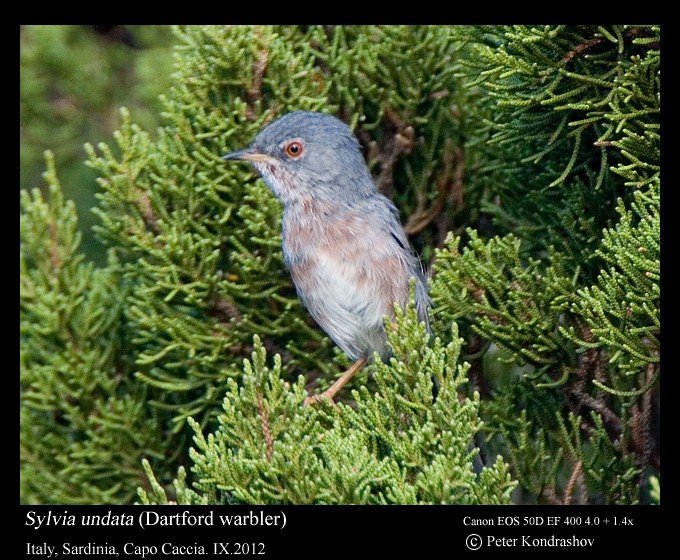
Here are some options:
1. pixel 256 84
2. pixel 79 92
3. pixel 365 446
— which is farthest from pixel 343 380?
pixel 79 92

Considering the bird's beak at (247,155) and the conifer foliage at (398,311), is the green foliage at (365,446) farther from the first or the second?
the bird's beak at (247,155)

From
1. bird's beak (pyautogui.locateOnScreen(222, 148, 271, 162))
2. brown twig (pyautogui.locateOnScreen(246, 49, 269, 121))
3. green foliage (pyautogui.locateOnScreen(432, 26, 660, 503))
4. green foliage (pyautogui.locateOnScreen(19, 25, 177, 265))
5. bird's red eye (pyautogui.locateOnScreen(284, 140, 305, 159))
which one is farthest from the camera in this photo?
green foliage (pyautogui.locateOnScreen(19, 25, 177, 265))

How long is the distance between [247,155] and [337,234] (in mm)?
703

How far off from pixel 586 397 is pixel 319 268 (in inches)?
62.8

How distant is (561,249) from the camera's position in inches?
176

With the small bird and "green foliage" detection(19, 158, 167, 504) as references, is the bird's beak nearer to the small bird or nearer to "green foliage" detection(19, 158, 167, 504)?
the small bird

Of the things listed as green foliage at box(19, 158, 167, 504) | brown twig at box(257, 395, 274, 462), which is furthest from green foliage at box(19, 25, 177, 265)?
brown twig at box(257, 395, 274, 462)

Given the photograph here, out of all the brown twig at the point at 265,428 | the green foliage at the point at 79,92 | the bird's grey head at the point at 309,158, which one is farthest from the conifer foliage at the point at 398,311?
the green foliage at the point at 79,92

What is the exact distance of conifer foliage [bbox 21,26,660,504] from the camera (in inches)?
144

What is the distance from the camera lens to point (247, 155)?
469cm

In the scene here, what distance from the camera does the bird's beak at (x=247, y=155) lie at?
15.2 ft

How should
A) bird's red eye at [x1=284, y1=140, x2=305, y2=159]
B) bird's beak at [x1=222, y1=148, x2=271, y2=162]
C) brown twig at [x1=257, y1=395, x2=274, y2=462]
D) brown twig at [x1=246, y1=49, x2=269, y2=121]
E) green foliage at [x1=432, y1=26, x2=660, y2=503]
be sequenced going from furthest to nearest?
1. bird's red eye at [x1=284, y1=140, x2=305, y2=159]
2. brown twig at [x1=246, y1=49, x2=269, y2=121]
3. bird's beak at [x1=222, y1=148, x2=271, y2=162]
4. green foliage at [x1=432, y1=26, x2=660, y2=503]
5. brown twig at [x1=257, y1=395, x2=274, y2=462]

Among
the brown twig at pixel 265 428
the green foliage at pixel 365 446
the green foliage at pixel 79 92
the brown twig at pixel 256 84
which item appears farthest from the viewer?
the green foliage at pixel 79 92
